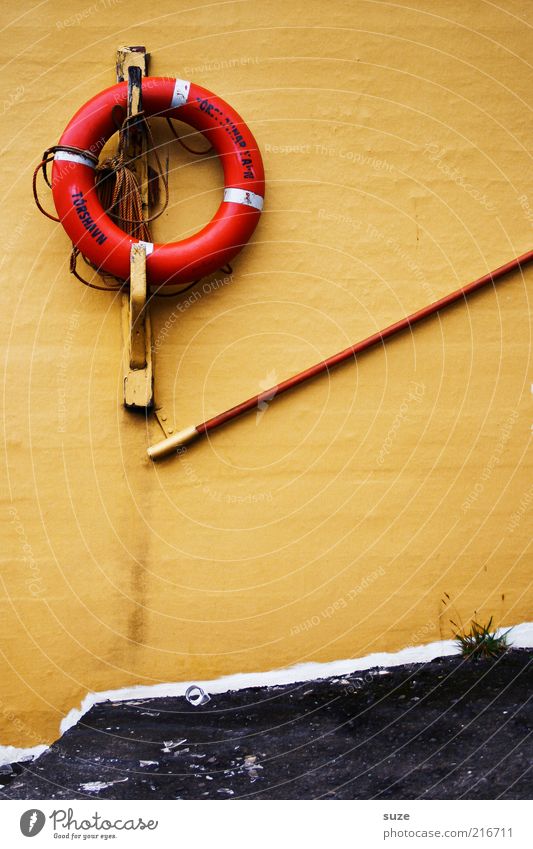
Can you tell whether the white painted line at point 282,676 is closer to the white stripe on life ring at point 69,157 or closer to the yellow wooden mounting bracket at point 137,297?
the yellow wooden mounting bracket at point 137,297

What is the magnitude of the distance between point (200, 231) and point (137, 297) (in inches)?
14.4

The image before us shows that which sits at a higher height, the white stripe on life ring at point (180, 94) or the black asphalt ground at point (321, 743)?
the white stripe on life ring at point (180, 94)

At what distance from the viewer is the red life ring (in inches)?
129

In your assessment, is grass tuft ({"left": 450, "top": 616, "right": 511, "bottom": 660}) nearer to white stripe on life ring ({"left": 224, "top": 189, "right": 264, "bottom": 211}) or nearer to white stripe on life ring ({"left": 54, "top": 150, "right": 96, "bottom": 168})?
white stripe on life ring ({"left": 224, "top": 189, "right": 264, "bottom": 211})

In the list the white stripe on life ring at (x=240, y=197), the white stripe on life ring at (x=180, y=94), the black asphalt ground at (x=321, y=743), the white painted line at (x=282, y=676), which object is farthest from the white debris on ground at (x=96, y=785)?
the white stripe on life ring at (x=180, y=94)

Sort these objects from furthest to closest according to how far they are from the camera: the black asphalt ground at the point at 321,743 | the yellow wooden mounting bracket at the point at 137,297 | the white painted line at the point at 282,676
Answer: the white painted line at the point at 282,676 → the yellow wooden mounting bracket at the point at 137,297 → the black asphalt ground at the point at 321,743

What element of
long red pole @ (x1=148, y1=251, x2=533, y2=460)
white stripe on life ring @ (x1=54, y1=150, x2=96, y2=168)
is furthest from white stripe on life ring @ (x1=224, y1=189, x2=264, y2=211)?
long red pole @ (x1=148, y1=251, x2=533, y2=460)

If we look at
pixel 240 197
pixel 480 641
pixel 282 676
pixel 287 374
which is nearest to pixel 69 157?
pixel 240 197

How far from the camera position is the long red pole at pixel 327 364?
3.43 metres

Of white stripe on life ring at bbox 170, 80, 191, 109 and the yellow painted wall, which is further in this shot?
the yellow painted wall

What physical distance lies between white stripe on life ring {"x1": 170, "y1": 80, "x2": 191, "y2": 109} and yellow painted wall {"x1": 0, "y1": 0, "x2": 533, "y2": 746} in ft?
0.70

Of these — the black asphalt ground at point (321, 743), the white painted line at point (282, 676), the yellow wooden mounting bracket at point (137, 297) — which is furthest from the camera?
the white painted line at point (282, 676)

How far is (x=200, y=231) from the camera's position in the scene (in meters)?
3.41

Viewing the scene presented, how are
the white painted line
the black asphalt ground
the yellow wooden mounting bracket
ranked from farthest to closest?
1. the white painted line
2. the yellow wooden mounting bracket
3. the black asphalt ground
